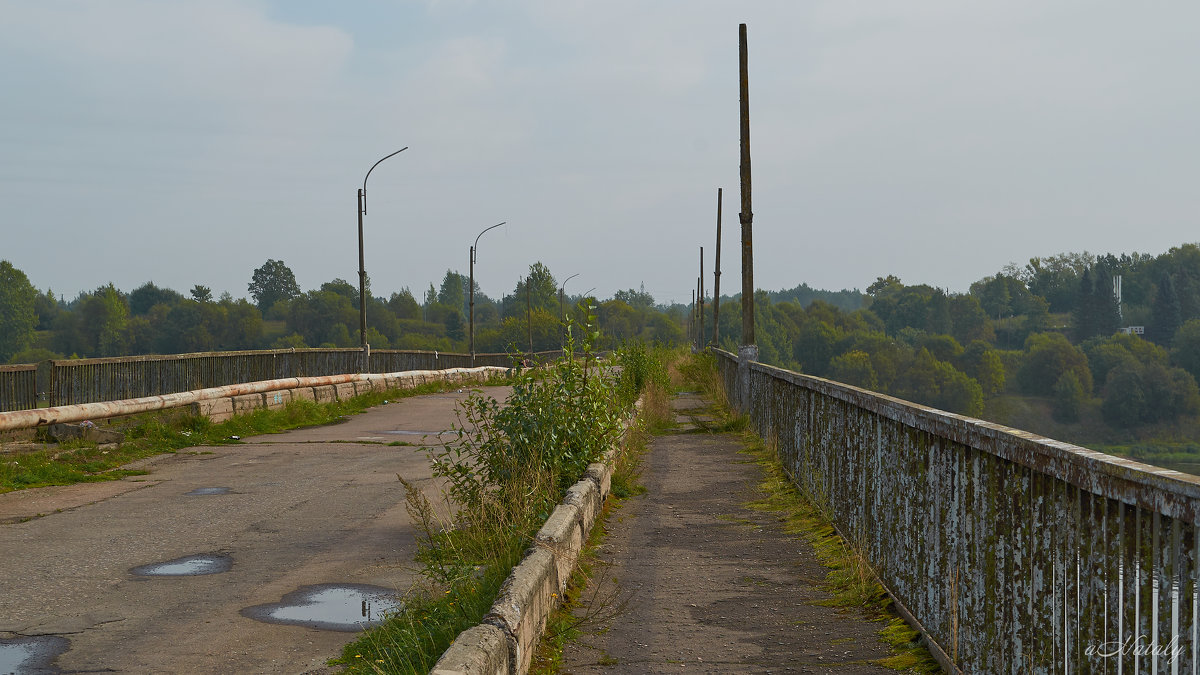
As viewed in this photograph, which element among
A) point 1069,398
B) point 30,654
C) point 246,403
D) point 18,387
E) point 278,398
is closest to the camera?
point 30,654

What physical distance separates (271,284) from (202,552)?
166644mm

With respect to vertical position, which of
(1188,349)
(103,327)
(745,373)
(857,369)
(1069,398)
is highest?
(103,327)

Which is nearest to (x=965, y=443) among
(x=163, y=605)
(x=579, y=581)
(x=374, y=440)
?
(x=579, y=581)

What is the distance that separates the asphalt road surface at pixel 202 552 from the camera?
5.09 m

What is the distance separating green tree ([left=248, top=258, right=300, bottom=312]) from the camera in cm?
16438

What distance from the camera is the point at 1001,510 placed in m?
3.83

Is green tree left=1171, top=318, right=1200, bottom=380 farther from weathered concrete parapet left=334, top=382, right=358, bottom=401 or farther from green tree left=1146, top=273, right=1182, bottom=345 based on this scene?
weathered concrete parapet left=334, top=382, right=358, bottom=401

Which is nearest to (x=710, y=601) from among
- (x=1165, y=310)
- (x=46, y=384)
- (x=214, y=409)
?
(x=46, y=384)

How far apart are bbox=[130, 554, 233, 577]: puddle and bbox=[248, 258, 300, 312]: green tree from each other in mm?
163565

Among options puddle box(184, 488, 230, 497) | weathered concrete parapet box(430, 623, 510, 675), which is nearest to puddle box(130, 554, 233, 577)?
puddle box(184, 488, 230, 497)

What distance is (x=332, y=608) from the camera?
19.1 feet

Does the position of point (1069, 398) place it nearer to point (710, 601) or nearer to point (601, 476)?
point (601, 476)

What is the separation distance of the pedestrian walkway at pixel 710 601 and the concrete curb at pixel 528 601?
0.76ft

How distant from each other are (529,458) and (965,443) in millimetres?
4141
